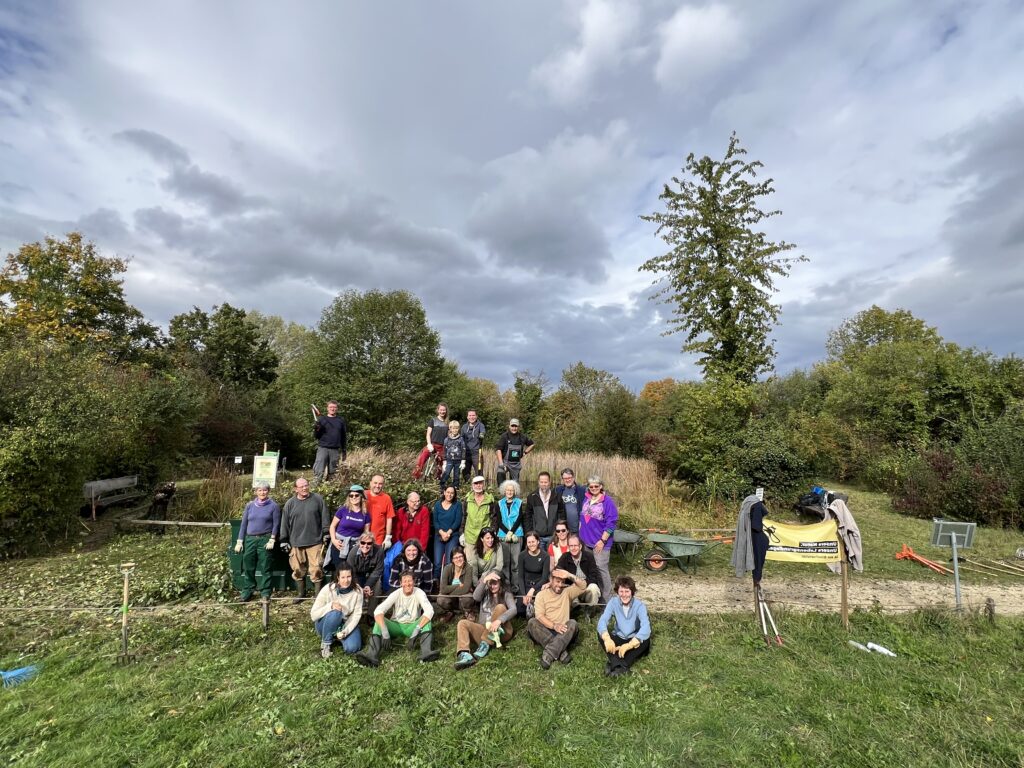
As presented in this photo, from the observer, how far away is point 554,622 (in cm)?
538

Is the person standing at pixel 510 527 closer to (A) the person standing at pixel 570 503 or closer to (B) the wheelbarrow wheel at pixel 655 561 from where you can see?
(A) the person standing at pixel 570 503

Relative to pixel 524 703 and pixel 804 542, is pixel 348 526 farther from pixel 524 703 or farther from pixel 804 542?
pixel 804 542

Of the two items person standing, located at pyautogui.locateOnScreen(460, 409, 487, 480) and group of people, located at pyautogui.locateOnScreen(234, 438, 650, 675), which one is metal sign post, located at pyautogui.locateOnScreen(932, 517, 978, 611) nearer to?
group of people, located at pyautogui.locateOnScreen(234, 438, 650, 675)

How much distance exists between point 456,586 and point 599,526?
2.07 m

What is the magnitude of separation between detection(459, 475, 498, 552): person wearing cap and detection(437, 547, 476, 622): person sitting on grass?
209 mm

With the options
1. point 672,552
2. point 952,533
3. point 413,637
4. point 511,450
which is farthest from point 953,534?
point 413,637

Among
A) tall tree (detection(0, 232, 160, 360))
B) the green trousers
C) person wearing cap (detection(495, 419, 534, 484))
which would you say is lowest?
the green trousers

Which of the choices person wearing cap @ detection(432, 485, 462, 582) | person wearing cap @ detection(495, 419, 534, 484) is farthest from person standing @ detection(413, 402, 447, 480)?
person wearing cap @ detection(432, 485, 462, 582)

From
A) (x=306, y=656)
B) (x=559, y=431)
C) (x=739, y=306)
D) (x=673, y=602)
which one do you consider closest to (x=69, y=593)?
(x=306, y=656)

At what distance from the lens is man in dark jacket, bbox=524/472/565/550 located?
262 inches

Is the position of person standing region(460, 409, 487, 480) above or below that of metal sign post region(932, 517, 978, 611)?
above

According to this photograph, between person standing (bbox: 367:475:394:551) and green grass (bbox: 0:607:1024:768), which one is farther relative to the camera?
person standing (bbox: 367:475:394:551)

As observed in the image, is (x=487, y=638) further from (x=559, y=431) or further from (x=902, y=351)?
(x=902, y=351)

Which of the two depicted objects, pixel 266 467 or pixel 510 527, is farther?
pixel 266 467
